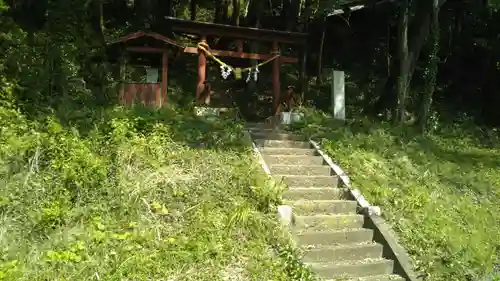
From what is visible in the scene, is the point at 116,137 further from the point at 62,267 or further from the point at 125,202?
the point at 62,267

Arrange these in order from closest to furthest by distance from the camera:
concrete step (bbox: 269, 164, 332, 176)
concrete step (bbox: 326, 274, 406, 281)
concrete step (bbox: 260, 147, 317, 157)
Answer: concrete step (bbox: 326, 274, 406, 281) < concrete step (bbox: 269, 164, 332, 176) < concrete step (bbox: 260, 147, 317, 157)

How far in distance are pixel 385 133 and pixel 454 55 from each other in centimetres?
1053

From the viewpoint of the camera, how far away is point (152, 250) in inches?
243

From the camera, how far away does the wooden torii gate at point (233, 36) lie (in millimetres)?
12141

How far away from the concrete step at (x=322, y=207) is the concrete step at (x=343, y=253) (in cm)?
81

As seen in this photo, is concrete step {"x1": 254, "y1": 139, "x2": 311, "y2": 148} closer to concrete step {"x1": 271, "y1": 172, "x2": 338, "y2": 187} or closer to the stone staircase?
the stone staircase

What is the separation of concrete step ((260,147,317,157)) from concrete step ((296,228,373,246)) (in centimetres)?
263

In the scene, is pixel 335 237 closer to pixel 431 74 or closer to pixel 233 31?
pixel 233 31

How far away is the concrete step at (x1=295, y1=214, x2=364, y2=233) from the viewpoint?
7.48m

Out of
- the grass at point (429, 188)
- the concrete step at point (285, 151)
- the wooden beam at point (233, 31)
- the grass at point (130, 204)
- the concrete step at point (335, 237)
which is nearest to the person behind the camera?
the grass at point (130, 204)

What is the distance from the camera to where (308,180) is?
8.84 meters

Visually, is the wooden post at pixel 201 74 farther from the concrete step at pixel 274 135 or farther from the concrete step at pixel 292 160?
the concrete step at pixel 292 160

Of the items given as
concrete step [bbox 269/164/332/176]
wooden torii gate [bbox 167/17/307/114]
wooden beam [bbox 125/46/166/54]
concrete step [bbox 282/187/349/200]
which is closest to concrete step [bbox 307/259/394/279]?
concrete step [bbox 282/187/349/200]

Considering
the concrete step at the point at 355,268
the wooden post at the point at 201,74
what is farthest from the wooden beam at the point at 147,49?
the concrete step at the point at 355,268
